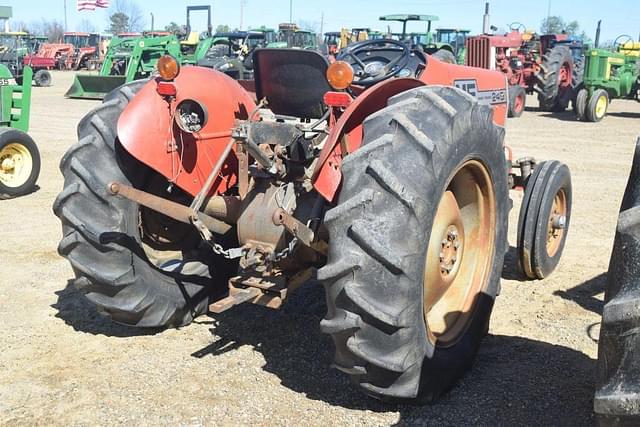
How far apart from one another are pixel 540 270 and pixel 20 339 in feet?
11.4

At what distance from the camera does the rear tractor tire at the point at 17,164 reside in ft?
25.9

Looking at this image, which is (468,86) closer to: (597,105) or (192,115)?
(192,115)

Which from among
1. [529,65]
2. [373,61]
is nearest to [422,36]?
[529,65]

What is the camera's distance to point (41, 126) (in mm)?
14469

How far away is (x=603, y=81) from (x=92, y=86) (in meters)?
14.0

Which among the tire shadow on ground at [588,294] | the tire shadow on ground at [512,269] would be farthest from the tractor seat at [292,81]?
the tire shadow on ground at [588,294]

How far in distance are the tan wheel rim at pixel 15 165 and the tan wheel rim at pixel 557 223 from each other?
5832 millimetres

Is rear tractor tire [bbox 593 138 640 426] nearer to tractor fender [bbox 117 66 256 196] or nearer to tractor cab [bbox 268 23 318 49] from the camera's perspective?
tractor fender [bbox 117 66 256 196]

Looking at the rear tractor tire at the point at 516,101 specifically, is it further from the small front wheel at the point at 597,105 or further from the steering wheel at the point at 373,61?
the steering wheel at the point at 373,61

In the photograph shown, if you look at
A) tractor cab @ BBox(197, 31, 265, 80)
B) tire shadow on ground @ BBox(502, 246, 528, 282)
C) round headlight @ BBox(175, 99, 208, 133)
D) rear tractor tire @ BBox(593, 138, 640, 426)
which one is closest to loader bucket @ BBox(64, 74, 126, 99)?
tractor cab @ BBox(197, 31, 265, 80)

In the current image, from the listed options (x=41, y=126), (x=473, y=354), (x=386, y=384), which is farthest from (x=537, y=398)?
(x=41, y=126)

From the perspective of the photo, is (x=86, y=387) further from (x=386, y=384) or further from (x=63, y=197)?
(x=386, y=384)

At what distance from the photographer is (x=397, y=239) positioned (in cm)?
283

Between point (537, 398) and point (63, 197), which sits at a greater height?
point (63, 197)
